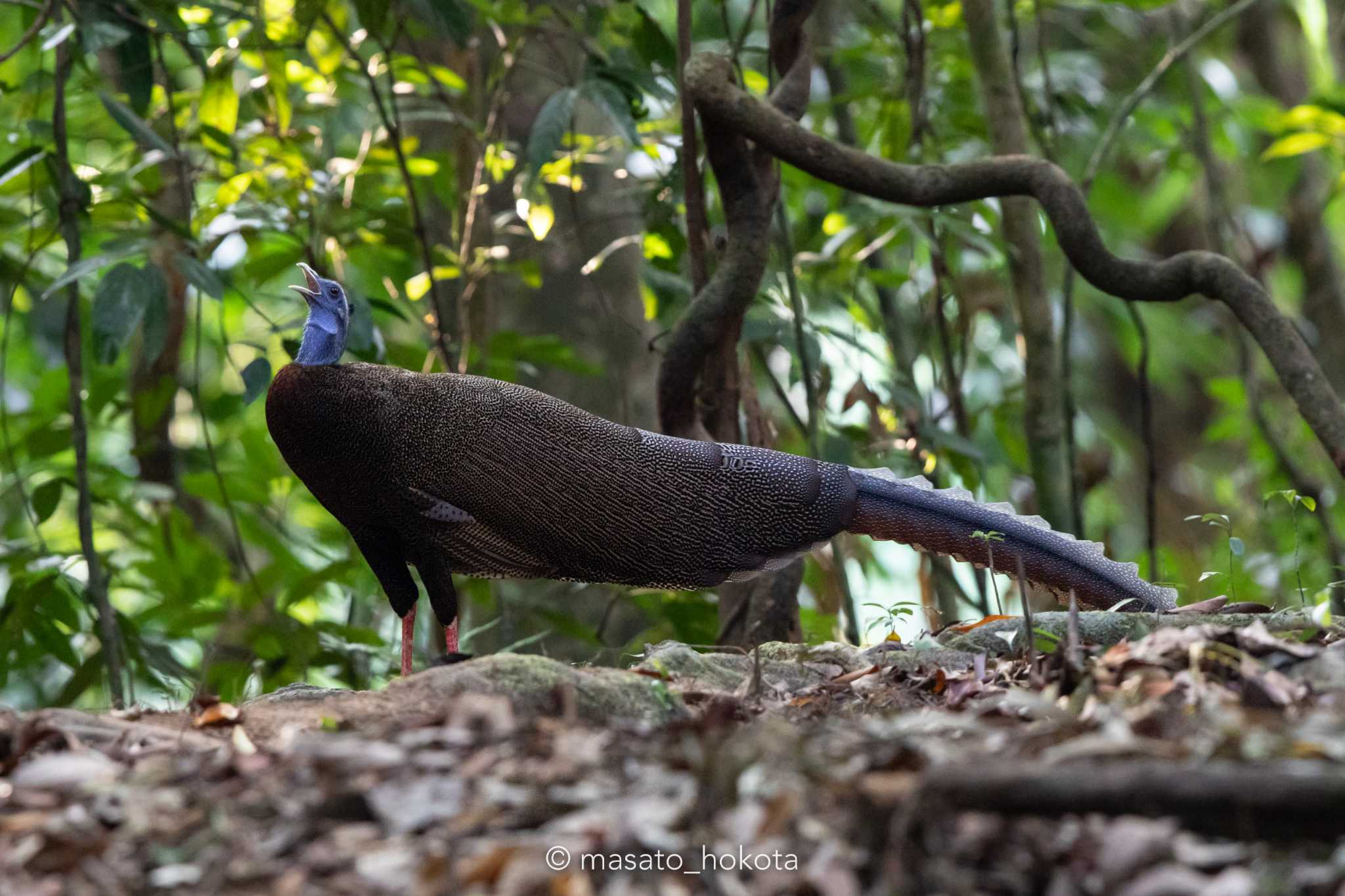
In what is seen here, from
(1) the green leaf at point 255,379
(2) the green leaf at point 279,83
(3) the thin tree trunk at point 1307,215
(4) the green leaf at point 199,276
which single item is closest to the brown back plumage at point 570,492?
(1) the green leaf at point 255,379

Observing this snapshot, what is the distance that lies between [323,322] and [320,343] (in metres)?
0.07

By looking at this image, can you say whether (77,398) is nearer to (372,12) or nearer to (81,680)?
(81,680)

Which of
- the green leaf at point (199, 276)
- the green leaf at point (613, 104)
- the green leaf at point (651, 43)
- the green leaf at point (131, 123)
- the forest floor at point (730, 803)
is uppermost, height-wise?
the green leaf at point (651, 43)

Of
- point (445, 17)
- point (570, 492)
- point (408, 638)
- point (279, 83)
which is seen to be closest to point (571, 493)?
point (570, 492)

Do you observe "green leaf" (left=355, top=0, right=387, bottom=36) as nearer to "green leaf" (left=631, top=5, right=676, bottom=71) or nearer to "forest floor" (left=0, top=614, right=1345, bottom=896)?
"green leaf" (left=631, top=5, right=676, bottom=71)

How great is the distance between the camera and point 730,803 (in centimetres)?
176

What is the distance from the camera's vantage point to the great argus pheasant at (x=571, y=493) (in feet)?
12.1

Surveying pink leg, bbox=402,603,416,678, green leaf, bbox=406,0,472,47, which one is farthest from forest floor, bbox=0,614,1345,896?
green leaf, bbox=406,0,472,47

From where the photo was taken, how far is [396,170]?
635 centimetres

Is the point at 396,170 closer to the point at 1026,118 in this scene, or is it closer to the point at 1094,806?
the point at 1026,118

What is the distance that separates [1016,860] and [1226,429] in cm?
668

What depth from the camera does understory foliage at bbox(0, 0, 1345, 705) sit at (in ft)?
15.5

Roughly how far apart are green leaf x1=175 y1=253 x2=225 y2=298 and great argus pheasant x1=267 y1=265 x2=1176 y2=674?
586 millimetres

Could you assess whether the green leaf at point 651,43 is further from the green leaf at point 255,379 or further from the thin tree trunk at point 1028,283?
the green leaf at point 255,379
